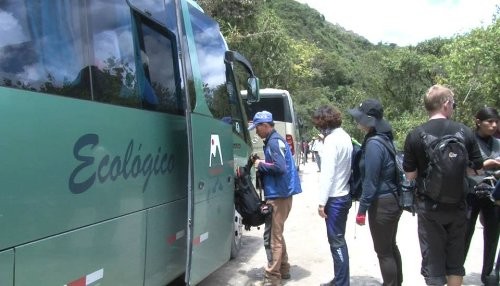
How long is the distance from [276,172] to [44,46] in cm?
306

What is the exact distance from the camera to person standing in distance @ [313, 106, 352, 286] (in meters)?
4.95

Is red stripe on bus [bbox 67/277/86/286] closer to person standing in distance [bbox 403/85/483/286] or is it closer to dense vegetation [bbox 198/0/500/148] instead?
person standing in distance [bbox 403/85/483/286]

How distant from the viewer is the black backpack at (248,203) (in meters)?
5.48

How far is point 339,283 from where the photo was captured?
16.7 feet

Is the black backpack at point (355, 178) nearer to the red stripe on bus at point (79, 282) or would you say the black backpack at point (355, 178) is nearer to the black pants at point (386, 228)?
the black pants at point (386, 228)

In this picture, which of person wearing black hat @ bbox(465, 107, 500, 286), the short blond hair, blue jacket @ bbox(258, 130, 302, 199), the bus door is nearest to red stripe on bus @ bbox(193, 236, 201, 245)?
the bus door

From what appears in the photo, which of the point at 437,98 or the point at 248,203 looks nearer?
the point at 437,98

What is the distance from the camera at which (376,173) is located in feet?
14.8

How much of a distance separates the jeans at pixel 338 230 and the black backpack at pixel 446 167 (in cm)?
105

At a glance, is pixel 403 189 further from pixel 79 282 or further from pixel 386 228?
pixel 79 282

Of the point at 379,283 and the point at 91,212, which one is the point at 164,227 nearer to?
the point at 91,212

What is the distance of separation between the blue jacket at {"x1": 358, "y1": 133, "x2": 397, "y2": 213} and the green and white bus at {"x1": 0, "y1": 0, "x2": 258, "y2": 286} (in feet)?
4.59

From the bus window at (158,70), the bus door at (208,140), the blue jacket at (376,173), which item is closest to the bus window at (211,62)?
the bus door at (208,140)

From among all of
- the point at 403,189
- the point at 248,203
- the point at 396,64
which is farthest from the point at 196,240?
the point at 396,64
